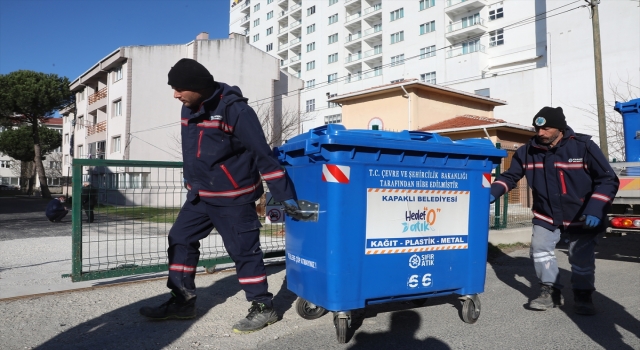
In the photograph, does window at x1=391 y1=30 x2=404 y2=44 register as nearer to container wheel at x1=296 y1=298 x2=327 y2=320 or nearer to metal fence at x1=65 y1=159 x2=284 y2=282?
metal fence at x1=65 y1=159 x2=284 y2=282

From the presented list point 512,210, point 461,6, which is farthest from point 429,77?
point 512,210

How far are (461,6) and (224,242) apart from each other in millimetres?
41871

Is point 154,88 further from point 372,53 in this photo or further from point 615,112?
point 615,112

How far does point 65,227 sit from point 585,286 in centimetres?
1375

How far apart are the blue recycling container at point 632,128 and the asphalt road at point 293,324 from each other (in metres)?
3.24

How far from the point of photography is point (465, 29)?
4084cm

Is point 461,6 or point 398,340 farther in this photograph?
point 461,6

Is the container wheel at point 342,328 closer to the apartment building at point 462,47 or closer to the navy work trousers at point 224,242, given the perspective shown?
the navy work trousers at point 224,242

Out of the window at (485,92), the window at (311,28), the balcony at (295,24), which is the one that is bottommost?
the window at (485,92)

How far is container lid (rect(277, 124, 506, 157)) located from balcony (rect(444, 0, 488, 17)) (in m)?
40.6

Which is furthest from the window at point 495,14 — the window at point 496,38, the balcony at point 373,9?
the balcony at point 373,9

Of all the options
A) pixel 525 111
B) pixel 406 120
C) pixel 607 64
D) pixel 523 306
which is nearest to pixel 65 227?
pixel 523 306

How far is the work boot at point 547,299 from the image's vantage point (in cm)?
420

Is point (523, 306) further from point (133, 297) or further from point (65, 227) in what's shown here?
point (65, 227)
